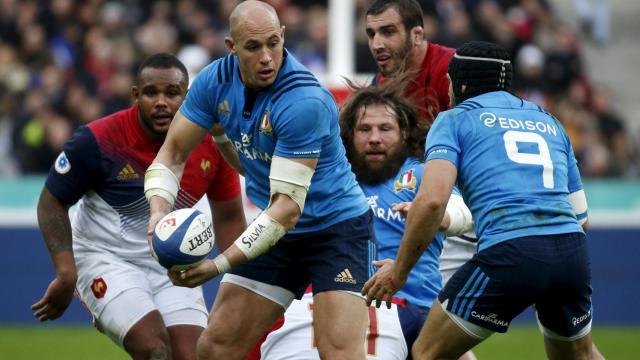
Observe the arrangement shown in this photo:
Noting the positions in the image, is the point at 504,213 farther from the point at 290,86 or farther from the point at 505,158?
the point at 290,86

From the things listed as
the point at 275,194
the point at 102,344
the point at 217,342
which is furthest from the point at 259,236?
the point at 102,344

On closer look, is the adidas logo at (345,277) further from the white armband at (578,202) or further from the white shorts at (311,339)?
the white armband at (578,202)

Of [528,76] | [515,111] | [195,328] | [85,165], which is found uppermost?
[515,111]

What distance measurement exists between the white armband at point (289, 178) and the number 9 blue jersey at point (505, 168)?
691 mm

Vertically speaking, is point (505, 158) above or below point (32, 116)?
above

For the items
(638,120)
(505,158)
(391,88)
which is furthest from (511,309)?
(638,120)

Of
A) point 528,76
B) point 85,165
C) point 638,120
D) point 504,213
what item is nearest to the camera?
point 504,213

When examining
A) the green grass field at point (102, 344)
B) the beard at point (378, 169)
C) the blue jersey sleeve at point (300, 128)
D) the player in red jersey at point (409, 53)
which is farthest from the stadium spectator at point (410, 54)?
the green grass field at point (102, 344)

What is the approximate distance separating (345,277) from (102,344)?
6.82 meters

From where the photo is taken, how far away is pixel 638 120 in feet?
61.4

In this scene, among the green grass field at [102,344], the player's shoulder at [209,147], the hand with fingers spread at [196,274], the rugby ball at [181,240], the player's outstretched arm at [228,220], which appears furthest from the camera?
the green grass field at [102,344]

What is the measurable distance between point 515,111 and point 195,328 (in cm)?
253

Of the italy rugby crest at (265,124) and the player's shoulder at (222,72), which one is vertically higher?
the player's shoulder at (222,72)

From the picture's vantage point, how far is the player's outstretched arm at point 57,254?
7.52 meters
